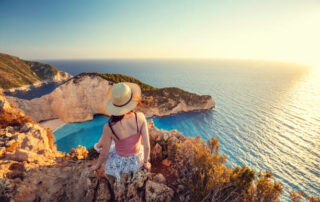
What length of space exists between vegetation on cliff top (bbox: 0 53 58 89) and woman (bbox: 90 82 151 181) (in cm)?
7588

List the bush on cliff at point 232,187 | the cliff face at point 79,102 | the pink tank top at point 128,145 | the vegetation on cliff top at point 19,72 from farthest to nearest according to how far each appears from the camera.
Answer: the vegetation on cliff top at point 19,72 → the cliff face at point 79,102 → the bush on cliff at point 232,187 → the pink tank top at point 128,145

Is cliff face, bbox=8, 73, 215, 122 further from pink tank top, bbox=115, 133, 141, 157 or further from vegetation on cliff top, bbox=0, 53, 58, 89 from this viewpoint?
vegetation on cliff top, bbox=0, 53, 58, 89

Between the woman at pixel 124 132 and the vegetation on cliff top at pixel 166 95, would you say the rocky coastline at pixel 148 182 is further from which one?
the vegetation on cliff top at pixel 166 95

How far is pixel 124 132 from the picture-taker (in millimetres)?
2467

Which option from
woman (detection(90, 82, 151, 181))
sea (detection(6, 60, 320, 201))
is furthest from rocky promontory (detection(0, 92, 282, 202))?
sea (detection(6, 60, 320, 201))

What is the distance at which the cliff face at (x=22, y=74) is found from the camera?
54.2 meters

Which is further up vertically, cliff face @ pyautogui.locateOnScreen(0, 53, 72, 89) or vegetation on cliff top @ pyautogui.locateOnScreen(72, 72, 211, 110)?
cliff face @ pyautogui.locateOnScreen(0, 53, 72, 89)

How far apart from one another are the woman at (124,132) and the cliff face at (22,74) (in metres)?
75.7

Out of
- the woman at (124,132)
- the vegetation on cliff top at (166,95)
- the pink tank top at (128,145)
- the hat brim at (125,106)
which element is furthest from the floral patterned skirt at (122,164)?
the vegetation on cliff top at (166,95)

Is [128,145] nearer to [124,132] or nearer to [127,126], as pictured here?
[124,132]

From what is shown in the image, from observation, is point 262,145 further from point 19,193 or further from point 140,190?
point 19,193

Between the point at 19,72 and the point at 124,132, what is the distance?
9471cm

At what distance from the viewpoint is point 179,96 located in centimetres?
3159

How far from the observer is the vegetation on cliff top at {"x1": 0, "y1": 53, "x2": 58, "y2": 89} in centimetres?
5380
